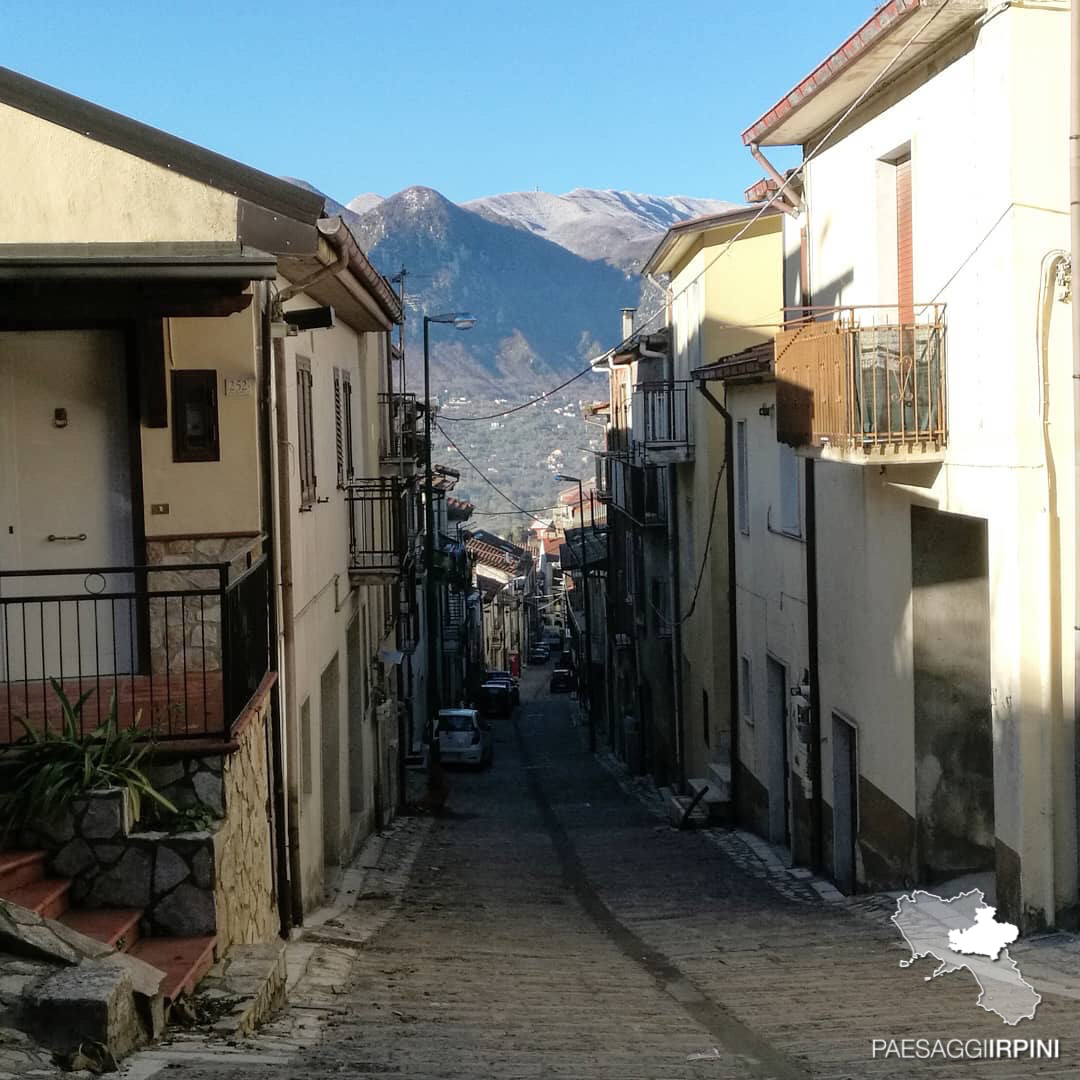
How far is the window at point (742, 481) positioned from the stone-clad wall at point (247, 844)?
389 inches

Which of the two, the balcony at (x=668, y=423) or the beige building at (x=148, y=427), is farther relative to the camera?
the balcony at (x=668, y=423)

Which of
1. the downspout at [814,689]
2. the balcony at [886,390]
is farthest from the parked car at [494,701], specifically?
the balcony at [886,390]

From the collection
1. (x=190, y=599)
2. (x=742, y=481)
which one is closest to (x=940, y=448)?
(x=190, y=599)

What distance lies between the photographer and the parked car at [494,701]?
176ft

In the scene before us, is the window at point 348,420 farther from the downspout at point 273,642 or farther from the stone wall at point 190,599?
the stone wall at point 190,599

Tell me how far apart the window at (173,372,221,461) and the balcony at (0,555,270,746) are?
900 millimetres

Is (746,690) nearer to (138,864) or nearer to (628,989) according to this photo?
(628,989)

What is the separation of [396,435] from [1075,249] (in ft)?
58.0

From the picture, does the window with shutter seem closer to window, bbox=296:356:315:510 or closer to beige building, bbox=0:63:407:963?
window, bbox=296:356:315:510

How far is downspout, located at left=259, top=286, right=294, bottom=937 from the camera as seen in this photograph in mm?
10258

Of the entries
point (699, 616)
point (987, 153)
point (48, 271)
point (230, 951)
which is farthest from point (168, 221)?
point (699, 616)

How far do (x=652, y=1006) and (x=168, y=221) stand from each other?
6.11 metres

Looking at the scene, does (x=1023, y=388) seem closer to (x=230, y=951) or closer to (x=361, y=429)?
(x=230, y=951)

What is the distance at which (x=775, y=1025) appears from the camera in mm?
7566
